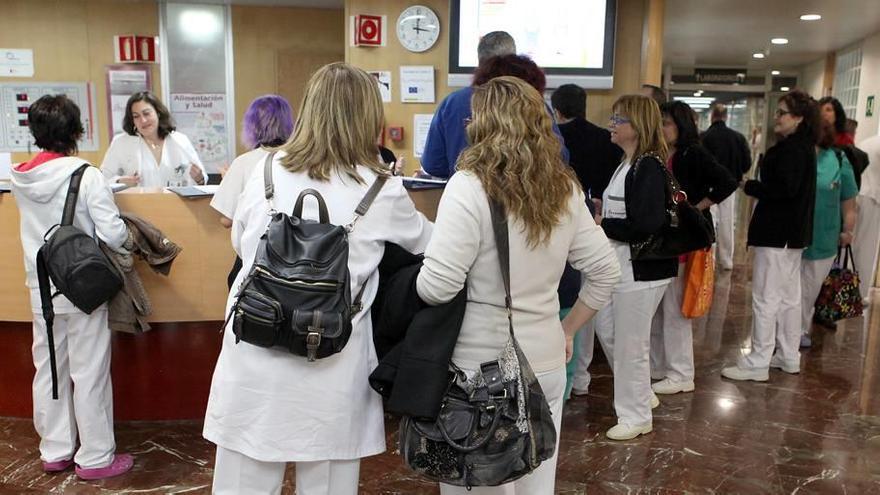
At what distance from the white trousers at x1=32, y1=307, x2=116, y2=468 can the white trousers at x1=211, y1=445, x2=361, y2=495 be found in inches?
47.2

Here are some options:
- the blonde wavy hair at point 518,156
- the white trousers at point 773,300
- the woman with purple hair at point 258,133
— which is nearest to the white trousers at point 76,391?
the woman with purple hair at point 258,133

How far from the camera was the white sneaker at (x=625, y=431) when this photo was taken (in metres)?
3.30

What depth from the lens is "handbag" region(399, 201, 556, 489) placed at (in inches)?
67.7

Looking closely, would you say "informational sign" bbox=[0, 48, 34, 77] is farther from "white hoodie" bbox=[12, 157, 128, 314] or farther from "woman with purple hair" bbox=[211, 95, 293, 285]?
"woman with purple hair" bbox=[211, 95, 293, 285]

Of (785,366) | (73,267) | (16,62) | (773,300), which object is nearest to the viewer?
(73,267)

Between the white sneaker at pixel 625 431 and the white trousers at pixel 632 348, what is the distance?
0.8 inches

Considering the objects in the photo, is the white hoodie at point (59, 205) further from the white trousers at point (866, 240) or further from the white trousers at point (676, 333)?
the white trousers at point (866, 240)

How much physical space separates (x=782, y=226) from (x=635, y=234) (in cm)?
135

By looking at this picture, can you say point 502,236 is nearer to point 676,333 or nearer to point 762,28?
point 676,333

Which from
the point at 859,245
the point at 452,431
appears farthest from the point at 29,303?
the point at 859,245

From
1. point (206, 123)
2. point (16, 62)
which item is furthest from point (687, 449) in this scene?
point (16, 62)

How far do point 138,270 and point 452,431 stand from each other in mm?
1872

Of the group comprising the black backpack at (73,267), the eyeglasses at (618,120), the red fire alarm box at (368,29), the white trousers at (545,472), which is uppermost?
the red fire alarm box at (368,29)

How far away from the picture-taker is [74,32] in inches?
244
